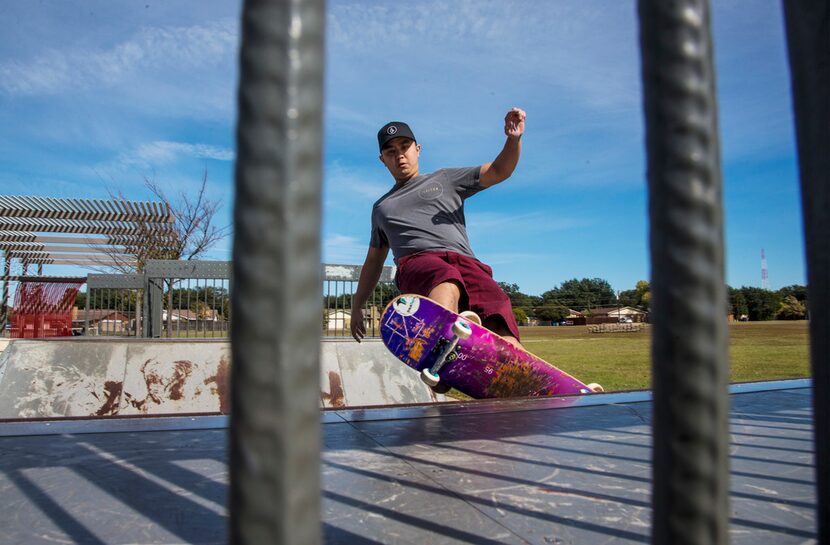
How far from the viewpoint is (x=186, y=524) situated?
1.06 metres

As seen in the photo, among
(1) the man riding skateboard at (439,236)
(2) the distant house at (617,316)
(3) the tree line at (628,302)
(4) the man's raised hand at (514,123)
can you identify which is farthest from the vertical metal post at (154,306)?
(2) the distant house at (617,316)

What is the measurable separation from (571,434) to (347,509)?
99 cm

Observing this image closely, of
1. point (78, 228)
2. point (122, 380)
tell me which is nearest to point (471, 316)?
point (122, 380)

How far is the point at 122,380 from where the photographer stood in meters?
4.62

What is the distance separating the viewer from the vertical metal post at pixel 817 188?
0.53 metres

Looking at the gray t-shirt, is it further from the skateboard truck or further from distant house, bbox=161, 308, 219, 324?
distant house, bbox=161, 308, 219, 324

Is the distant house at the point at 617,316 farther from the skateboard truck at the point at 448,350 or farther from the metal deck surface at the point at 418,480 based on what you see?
the metal deck surface at the point at 418,480

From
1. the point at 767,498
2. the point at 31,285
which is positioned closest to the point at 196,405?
the point at 767,498

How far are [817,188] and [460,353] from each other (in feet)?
8.15

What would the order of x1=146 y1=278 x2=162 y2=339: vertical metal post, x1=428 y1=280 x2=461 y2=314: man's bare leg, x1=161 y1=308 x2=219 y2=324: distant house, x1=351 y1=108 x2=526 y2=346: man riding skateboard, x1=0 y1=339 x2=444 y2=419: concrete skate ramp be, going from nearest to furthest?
x1=428 y1=280 x2=461 y2=314: man's bare leg → x1=351 y1=108 x2=526 y2=346: man riding skateboard → x1=0 y1=339 x2=444 y2=419: concrete skate ramp → x1=146 y1=278 x2=162 y2=339: vertical metal post → x1=161 y1=308 x2=219 y2=324: distant house

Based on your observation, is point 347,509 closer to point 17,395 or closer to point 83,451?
point 83,451

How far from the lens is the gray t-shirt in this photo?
3.26 meters

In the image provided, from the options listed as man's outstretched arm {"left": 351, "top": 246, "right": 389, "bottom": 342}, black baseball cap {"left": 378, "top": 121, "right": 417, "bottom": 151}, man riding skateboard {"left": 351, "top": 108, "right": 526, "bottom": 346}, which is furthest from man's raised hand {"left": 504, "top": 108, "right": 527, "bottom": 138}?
man's outstretched arm {"left": 351, "top": 246, "right": 389, "bottom": 342}

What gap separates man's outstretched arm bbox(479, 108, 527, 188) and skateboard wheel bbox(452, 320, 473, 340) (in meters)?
0.81
